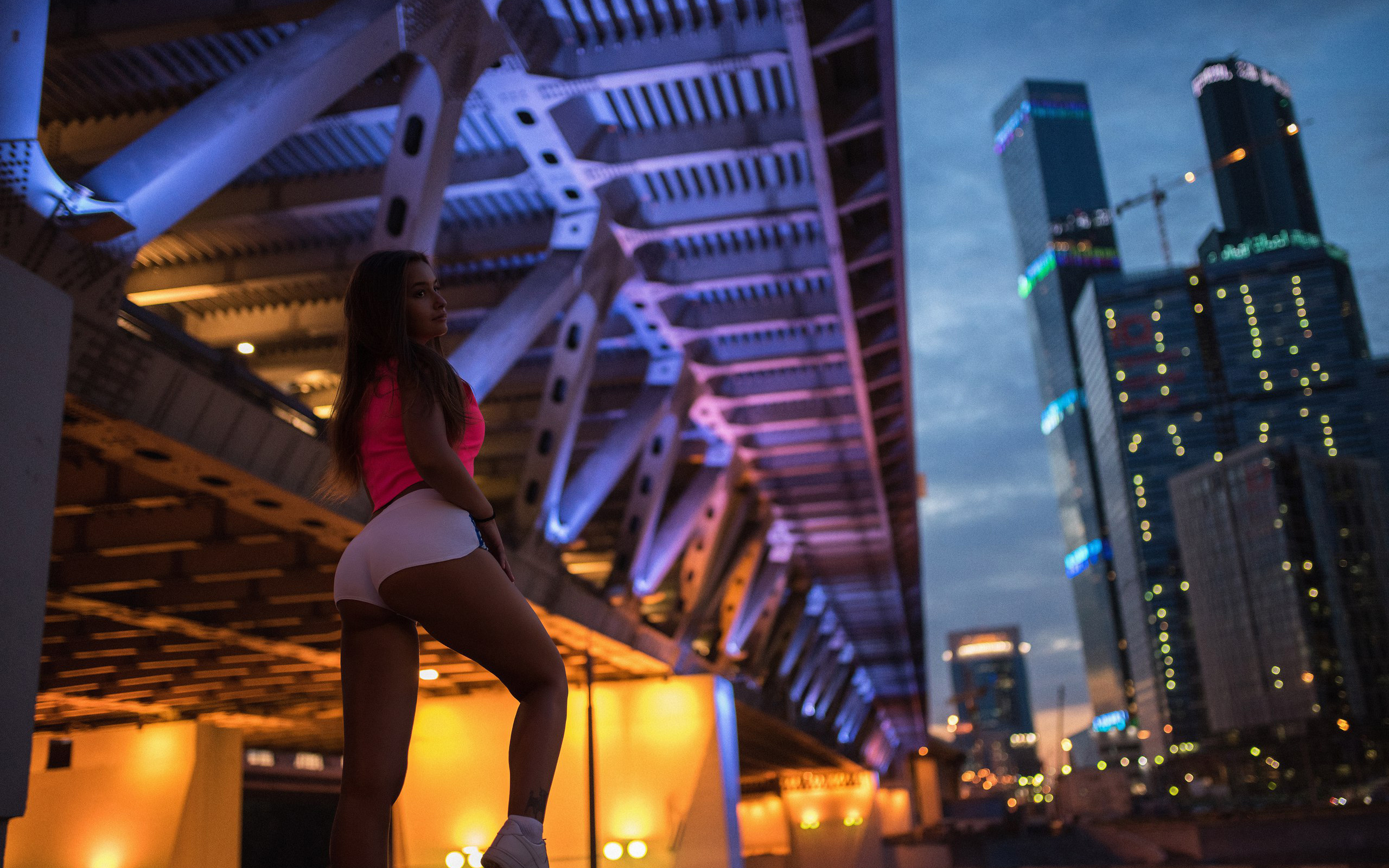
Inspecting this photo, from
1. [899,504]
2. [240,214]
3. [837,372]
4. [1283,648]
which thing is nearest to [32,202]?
[240,214]

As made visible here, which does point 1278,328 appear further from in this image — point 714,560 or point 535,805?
point 535,805

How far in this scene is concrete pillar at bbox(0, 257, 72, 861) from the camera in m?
5.23

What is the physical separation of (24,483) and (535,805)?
417 cm

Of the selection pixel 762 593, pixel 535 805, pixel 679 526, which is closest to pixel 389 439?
pixel 535 805

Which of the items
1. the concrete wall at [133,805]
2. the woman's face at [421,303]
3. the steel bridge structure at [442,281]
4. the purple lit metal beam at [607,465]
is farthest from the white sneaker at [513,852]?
the concrete wall at [133,805]

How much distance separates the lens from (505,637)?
8.82 feet

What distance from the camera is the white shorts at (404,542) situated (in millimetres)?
2662

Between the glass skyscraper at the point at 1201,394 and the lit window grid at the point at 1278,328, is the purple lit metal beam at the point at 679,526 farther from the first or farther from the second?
the lit window grid at the point at 1278,328

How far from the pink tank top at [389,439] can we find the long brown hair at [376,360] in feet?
0.11

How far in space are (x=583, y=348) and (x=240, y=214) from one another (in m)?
Answer: 4.98

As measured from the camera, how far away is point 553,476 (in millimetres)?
17406

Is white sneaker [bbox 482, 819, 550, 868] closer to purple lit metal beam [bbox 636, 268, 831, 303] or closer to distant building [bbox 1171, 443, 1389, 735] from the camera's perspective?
purple lit metal beam [bbox 636, 268, 831, 303]

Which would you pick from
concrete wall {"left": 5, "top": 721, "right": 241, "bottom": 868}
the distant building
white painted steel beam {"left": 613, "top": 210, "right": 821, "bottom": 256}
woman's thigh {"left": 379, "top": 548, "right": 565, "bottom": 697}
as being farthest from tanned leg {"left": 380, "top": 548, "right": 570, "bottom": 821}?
the distant building

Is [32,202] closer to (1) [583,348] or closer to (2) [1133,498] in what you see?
(1) [583,348]
